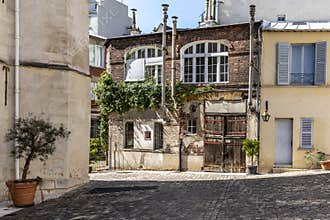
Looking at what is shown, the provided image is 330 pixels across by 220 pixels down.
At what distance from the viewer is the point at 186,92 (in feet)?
59.9

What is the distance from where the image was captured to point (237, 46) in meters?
17.5

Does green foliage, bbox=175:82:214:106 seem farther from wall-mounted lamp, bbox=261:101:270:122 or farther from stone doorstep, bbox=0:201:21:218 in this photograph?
stone doorstep, bbox=0:201:21:218

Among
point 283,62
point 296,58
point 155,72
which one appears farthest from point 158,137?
point 296,58

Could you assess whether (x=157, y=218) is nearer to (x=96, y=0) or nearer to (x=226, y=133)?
(x=226, y=133)

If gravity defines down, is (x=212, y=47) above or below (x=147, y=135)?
above

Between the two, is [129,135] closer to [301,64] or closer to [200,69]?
[200,69]

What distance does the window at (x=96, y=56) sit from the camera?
28.0 metres

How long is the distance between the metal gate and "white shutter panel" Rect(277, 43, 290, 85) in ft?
7.41

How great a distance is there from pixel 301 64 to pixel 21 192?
1293 cm

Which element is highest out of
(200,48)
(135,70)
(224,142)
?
(200,48)

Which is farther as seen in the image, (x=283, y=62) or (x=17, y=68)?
(x=283, y=62)

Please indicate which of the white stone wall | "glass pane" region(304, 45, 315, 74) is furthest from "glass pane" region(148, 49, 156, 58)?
"glass pane" region(304, 45, 315, 74)

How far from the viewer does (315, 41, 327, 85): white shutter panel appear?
1662cm

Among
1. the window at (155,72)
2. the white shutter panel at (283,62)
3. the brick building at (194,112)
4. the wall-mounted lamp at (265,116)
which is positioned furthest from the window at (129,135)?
the white shutter panel at (283,62)
